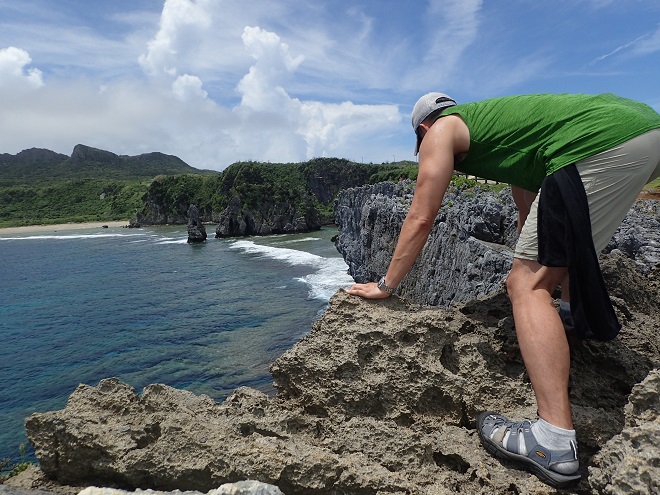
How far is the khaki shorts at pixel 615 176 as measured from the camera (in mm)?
3021

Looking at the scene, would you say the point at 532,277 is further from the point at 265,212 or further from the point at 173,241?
the point at 265,212

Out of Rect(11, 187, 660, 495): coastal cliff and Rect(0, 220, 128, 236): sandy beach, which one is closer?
Rect(11, 187, 660, 495): coastal cliff

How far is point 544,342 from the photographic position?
9.76 feet

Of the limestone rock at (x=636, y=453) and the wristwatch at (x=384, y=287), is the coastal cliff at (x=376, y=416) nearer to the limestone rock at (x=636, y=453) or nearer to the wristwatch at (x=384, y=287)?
the limestone rock at (x=636, y=453)

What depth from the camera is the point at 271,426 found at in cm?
353

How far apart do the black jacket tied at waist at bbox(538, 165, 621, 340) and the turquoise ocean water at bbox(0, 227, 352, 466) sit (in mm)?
20266

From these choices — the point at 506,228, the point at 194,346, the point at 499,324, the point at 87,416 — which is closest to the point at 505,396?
the point at 499,324

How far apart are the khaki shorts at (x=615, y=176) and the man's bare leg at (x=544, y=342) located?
23 centimetres

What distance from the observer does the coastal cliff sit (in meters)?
3.01

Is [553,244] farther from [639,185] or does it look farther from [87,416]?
[87,416]

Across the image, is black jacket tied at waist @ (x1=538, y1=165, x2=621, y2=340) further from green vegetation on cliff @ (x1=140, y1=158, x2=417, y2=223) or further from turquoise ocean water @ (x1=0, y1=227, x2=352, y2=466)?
green vegetation on cliff @ (x1=140, y1=158, x2=417, y2=223)

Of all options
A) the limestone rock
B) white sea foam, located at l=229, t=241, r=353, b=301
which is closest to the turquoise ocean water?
white sea foam, located at l=229, t=241, r=353, b=301

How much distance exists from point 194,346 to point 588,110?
1185 inches

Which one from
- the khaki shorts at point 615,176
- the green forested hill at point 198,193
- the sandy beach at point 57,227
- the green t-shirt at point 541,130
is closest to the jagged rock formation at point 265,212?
the green forested hill at point 198,193
